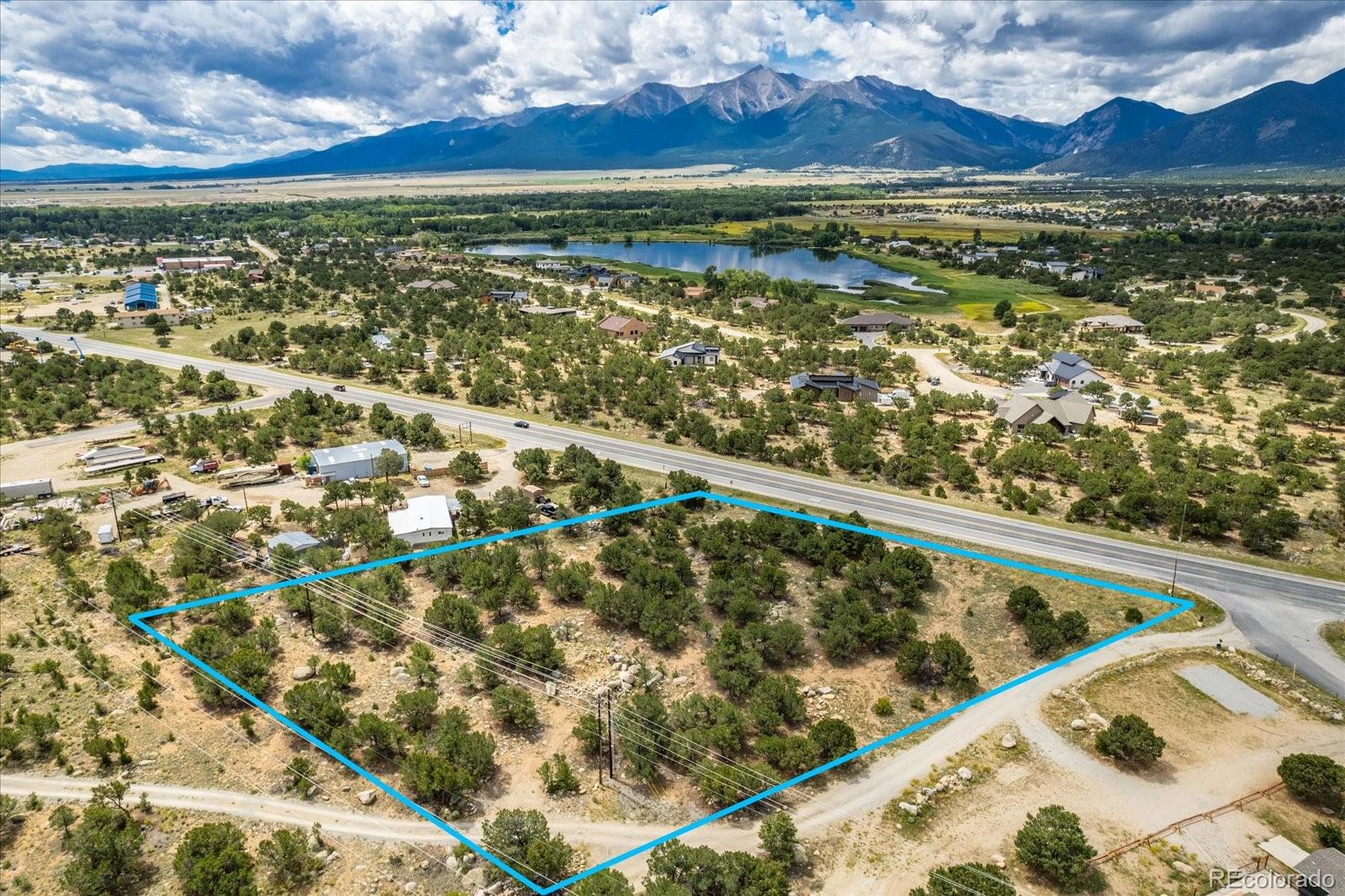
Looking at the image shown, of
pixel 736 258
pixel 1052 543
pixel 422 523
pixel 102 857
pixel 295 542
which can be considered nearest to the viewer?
pixel 102 857

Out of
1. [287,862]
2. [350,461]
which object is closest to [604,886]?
[287,862]

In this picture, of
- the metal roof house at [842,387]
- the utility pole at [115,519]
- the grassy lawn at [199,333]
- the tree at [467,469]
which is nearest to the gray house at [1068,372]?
the metal roof house at [842,387]

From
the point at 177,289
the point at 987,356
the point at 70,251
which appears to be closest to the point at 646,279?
the point at 987,356

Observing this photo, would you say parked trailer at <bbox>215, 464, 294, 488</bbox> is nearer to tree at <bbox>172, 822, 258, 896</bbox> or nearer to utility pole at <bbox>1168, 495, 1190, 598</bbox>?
tree at <bbox>172, 822, 258, 896</bbox>

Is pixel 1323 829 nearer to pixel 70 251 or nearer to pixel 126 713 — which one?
pixel 126 713

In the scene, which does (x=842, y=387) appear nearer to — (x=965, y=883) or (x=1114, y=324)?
(x=965, y=883)

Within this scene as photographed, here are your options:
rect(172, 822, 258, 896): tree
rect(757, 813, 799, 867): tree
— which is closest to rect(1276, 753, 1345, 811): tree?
rect(757, 813, 799, 867): tree
